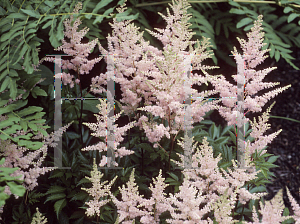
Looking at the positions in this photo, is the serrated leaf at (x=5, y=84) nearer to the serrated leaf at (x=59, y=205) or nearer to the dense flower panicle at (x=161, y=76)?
the dense flower panicle at (x=161, y=76)

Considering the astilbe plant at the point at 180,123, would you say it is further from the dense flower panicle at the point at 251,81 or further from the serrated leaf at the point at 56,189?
the serrated leaf at the point at 56,189

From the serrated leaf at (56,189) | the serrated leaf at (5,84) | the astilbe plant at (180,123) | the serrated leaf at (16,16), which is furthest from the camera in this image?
the serrated leaf at (56,189)

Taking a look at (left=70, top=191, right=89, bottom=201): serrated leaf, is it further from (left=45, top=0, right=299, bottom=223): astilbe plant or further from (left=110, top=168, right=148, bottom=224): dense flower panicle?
(left=110, top=168, right=148, bottom=224): dense flower panicle

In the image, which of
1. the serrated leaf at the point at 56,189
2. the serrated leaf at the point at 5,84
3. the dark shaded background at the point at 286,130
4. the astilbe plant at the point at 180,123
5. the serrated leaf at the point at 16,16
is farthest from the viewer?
the dark shaded background at the point at 286,130

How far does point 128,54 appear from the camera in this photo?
1715mm

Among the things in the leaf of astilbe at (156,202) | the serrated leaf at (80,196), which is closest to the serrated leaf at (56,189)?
the serrated leaf at (80,196)

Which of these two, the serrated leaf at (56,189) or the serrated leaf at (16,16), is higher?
the serrated leaf at (16,16)

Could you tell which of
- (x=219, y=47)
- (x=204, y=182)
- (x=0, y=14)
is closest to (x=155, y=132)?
(x=204, y=182)

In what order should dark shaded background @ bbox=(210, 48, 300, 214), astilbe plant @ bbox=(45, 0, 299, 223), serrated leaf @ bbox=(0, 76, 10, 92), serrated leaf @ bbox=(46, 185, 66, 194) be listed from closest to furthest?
astilbe plant @ bbox=(45, 0, 299, 223), serrated leaf @ bbox=(0, 76, 10, 92), serrated leaf @ bbox=(46, 185, 66, 194), dark shaded background @ bbox=(210, 48, 300, 214)

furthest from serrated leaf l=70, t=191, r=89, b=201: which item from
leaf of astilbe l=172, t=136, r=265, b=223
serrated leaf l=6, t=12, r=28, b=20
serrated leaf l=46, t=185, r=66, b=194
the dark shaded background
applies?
the dark shaded background

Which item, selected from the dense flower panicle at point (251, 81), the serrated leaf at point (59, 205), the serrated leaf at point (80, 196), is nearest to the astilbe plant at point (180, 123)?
the dense flower panicle at point (251, 81)

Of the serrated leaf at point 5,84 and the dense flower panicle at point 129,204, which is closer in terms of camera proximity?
the dense flower panicle at point 129,204

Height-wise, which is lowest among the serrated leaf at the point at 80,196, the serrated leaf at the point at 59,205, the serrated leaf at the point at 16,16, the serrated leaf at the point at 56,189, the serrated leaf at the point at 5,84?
the serrated leaf at the point at 59,205

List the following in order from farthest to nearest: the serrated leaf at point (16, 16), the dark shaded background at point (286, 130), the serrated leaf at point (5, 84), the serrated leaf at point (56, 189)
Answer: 1. the dark shaded background at point (286, 130)
2. the serrated leaf at point (56, 189)
3. the serrated leaf at point (16, 16)
4. the serrated leaf at point (5, 84)
